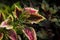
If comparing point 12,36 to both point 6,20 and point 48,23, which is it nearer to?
point 6,20

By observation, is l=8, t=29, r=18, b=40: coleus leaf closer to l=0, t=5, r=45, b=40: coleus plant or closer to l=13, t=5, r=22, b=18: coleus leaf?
l=0, t=5, r=45, b=40: coleus plant

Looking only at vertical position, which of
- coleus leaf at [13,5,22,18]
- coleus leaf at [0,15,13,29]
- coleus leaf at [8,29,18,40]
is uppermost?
coleus leaf at [13,5,22,18]

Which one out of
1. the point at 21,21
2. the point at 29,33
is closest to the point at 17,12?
the point at 21,21

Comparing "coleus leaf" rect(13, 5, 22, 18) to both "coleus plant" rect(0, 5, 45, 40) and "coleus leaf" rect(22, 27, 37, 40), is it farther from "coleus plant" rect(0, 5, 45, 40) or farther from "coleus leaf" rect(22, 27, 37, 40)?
"coleus leaf" rect(22, 27, 37, 40)

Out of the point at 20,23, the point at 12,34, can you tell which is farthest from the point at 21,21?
the point at 12,34

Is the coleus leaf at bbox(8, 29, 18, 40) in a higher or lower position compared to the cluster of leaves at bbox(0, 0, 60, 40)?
lower

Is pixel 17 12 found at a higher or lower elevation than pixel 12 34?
higher

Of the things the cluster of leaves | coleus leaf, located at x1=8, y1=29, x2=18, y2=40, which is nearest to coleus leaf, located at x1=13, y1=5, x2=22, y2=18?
the cluster of leaves

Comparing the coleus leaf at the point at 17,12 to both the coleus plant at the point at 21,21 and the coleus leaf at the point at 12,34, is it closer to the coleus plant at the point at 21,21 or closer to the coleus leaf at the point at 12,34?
the coleus plant at the point at 21,21

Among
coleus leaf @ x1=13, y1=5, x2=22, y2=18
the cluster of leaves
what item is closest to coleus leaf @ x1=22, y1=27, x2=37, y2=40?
the cluster of leaves

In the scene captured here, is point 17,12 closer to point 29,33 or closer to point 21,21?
point 21,21

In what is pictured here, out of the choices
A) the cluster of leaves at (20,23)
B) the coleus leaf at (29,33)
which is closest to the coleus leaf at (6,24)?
the cluster of leaves at (20,23)

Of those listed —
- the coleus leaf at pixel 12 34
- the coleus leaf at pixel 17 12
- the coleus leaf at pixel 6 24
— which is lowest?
the coleus leaf at pixel 12 34
